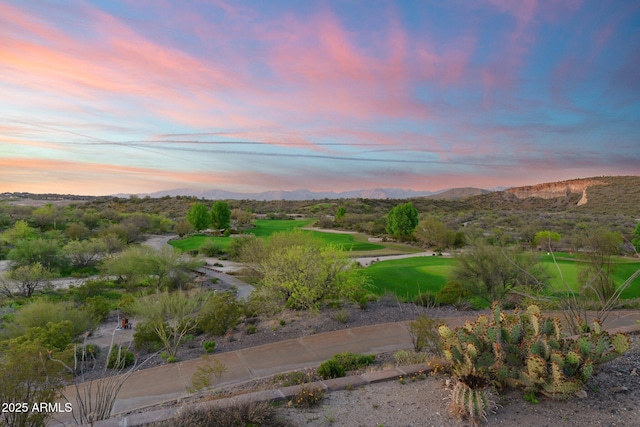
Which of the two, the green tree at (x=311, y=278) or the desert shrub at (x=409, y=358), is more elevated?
the green tree at (x=311, y=278)

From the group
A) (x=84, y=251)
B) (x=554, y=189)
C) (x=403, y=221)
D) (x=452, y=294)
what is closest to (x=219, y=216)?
(x=84, y=251)

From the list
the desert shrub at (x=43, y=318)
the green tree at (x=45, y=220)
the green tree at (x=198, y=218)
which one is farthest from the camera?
the green tree at (x=198, y=218)

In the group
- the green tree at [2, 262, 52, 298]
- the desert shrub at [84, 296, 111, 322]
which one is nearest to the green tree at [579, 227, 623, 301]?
the desert shrub at [84, 296, 111, 322]

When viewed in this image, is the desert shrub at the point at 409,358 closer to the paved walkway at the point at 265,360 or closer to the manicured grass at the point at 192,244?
the paved walkway at the point at 265,360

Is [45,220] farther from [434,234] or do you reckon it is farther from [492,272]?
[492,272]

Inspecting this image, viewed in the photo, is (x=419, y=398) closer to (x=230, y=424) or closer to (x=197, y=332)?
(x=230, y=424)

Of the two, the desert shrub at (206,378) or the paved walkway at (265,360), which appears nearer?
the desert shrub at (206,378)

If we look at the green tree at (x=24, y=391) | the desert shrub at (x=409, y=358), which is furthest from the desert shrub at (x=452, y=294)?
the green tree at (x=24, y=391)
